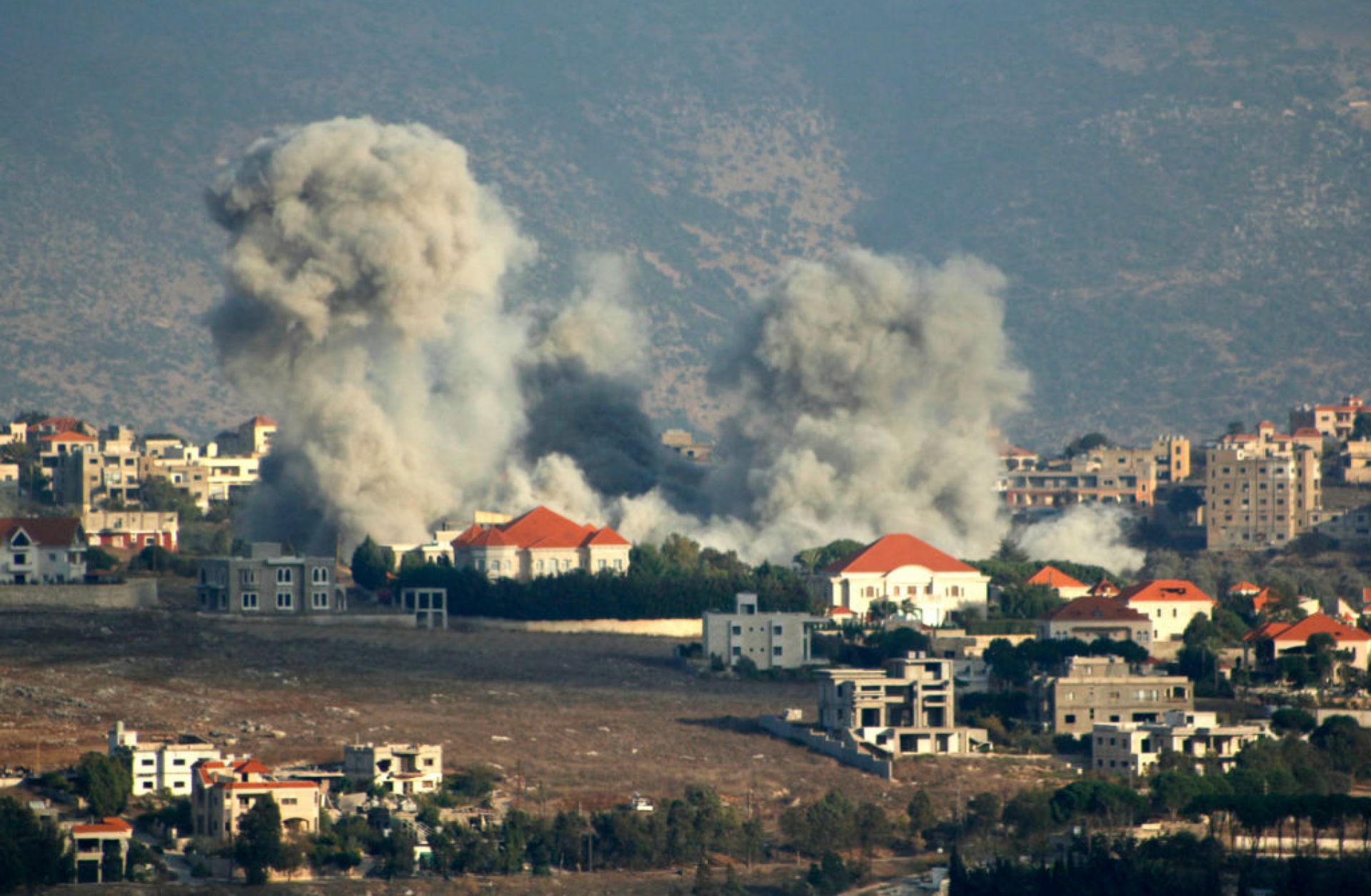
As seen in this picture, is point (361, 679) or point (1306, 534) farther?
point (1306, 534)

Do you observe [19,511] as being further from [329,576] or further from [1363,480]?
[1363,480]

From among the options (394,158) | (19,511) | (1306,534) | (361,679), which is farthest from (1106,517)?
(361,679)

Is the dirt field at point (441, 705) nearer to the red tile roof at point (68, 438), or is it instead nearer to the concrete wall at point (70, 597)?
the concrete wall at point (70, 597)

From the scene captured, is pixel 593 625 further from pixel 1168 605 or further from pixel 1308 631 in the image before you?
pixel 1308 631

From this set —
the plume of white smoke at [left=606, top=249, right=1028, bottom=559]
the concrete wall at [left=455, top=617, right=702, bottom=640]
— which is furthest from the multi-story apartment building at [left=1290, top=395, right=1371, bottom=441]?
the concrete wall at [left=455, top=617, right=702, bottom=640]

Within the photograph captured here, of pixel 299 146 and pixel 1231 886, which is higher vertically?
pixel 299 146

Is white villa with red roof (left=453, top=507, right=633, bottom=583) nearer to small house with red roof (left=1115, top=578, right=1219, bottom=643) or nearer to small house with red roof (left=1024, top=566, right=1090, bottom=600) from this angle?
small house with red roof (left=1024, top=566, right=1090, bottom=600)
